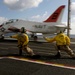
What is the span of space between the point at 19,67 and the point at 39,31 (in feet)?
87.3

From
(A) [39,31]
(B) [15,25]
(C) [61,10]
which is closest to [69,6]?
(C) [61,10]

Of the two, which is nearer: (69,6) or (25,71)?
(25,71)

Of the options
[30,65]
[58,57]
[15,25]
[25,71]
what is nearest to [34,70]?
[25,71]

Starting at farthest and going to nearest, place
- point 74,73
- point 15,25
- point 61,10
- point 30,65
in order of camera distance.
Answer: point 61,10 < point 15,25 < point 30,65 < point 74,73

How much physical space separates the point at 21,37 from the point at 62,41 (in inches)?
99.9

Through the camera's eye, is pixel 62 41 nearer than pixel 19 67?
No

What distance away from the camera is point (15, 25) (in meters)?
34.9

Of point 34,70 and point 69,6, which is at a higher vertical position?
point 69,6

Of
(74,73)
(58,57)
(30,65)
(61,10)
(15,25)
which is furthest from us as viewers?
(61,10)

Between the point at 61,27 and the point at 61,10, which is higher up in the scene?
the point at 61,10

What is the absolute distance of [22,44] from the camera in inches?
557

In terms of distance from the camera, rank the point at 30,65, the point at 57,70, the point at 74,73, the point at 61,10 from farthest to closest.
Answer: the point at 61,10
the point at 30,65
the point at 57,70
the point at 74,73

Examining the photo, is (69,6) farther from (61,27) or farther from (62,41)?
(62,41)

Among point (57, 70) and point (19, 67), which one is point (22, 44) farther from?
point (57, 70)
